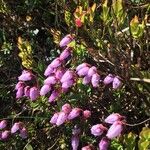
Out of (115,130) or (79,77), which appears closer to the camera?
(115,130)

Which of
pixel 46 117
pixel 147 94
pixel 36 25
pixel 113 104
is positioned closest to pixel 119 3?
pixel 147 94

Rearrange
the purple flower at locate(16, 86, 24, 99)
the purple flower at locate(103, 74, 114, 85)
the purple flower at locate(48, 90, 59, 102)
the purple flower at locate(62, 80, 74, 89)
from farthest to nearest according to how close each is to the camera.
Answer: the purple flower at locate(16, 86, 24, 99), the purple flower at locate(48, 90, 59, 102), the purple flower at locate(62, 80, 74, 89), the purple flower at locate(103, 74, 114, 85)

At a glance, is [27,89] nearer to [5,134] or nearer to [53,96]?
[53,96]

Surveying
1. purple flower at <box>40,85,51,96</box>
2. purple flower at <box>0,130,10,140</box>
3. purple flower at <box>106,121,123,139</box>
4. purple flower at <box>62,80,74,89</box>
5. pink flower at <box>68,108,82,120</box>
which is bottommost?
purple flower at <box>0,130,10,140</box>

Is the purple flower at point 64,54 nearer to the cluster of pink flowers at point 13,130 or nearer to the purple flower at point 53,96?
the purple flower at point 53,96

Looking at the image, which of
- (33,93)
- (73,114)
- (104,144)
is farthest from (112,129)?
(33,93)

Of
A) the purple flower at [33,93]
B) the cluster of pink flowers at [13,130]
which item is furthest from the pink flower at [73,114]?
the cluster of pink flowers at [13,130]

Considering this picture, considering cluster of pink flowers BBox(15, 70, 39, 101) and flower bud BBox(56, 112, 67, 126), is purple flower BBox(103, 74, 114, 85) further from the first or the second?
cluster of pink flowers BBox(15, 70, 39, 101)

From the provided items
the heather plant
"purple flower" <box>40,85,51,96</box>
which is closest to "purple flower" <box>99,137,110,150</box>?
the heather plant
